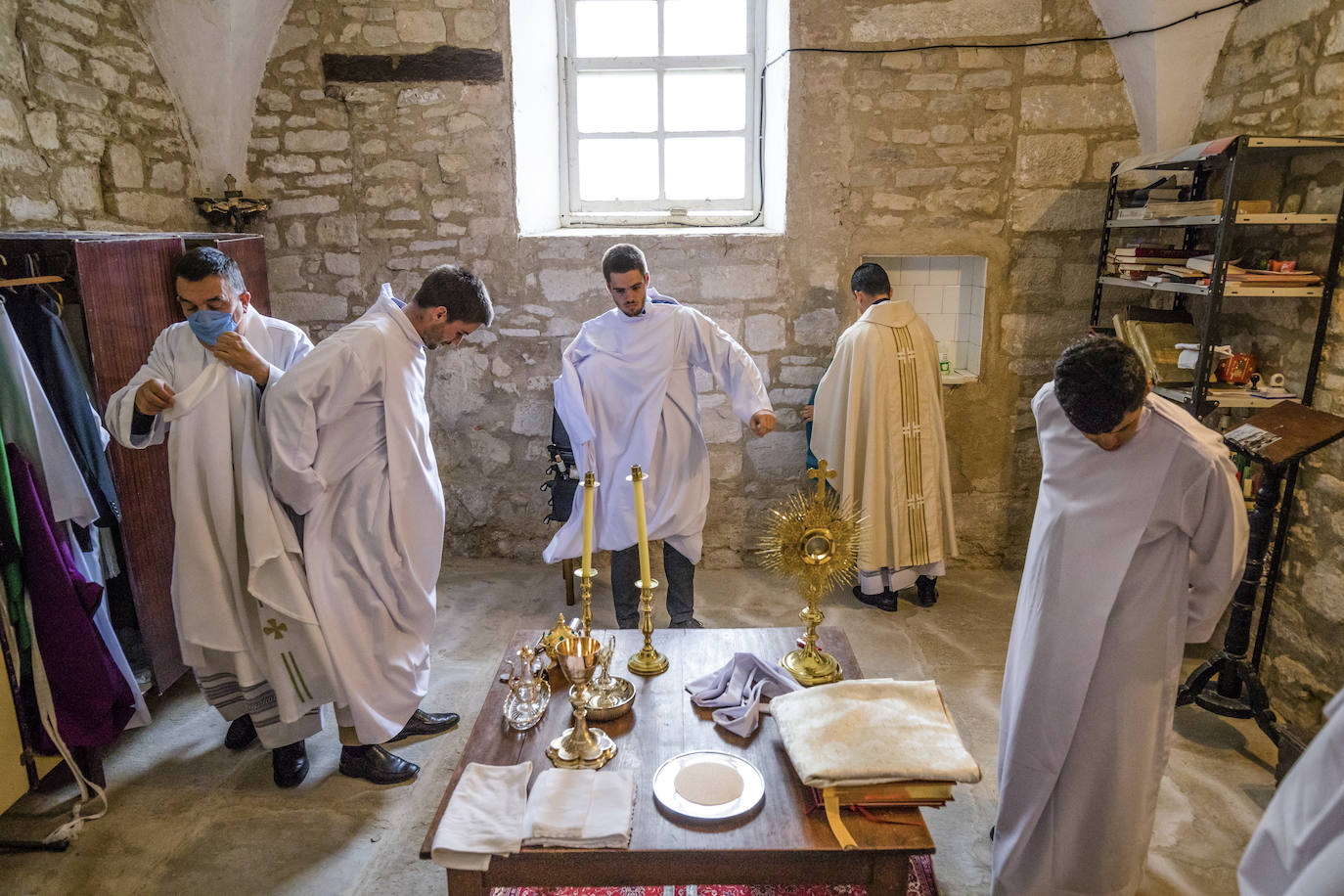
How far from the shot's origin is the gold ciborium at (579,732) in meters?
1.90

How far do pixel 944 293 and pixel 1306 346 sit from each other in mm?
1911

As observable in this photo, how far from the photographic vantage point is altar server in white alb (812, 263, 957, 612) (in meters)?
3.92

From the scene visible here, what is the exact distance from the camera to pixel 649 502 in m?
3.58

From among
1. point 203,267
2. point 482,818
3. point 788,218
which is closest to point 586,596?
point 482,818

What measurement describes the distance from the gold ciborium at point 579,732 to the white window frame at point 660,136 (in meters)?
3.33

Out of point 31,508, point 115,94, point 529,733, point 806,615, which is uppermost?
point 115,94

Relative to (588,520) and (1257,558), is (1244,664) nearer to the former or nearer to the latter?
(1257,558)

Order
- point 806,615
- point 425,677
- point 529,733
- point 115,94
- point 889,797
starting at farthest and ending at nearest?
point 115,94, point 425,677, point 806,615, point 529,733, point 889,797

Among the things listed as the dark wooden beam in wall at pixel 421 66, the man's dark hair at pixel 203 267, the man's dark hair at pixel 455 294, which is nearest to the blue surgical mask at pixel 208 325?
the man's dark hair at pixel 203 267

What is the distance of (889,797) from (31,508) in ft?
8.17

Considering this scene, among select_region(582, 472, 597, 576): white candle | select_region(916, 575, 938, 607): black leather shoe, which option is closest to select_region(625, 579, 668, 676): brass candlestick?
select_region(582, 472, 597, 576): white candle

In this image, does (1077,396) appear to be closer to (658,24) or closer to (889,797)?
(889,797)

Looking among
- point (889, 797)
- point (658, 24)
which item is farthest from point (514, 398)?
point (889, 797)

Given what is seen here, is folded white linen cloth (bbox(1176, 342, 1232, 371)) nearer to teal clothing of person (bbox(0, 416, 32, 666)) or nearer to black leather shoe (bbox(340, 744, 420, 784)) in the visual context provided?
black leather shoe (bbox(340, 744, 420, 784))
